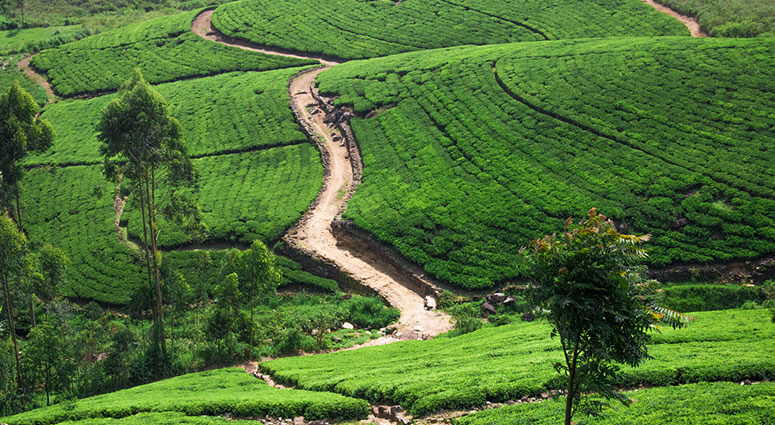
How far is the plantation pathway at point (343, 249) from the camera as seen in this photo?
42.8 m

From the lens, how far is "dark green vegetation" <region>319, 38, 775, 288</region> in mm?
45625

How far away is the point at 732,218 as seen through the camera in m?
43.7

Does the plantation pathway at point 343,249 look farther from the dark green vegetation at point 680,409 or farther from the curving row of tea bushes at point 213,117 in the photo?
the dark green vegetation at point 680,409

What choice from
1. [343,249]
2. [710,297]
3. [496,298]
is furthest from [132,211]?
[710,297]

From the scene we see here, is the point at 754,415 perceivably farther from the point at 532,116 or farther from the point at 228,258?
the point at 532,116

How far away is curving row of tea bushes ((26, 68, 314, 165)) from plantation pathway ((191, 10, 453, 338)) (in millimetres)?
3571

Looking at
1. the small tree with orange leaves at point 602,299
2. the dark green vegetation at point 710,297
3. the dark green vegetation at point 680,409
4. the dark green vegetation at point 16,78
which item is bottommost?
the dark green vegetation at point 710,297

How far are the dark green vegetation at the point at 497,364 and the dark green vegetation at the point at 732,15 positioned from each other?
171 feet

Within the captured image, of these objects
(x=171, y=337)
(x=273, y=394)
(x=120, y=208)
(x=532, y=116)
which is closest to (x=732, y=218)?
(x=532, y=116)

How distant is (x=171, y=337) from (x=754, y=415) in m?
35.1

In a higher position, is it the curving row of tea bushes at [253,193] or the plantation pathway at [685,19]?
the plantation pathway at [685,19]

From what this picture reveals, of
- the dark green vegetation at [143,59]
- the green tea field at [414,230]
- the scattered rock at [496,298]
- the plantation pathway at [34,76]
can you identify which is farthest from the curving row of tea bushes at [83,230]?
the scattered rock at [496,298]

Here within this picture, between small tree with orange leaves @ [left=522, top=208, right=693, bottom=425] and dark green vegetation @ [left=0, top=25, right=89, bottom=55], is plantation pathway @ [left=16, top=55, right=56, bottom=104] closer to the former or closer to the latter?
dark green vegetation @ [left=0, top=25, right=89, bottom=55]

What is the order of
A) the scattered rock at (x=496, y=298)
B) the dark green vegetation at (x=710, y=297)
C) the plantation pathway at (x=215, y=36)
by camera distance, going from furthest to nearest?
the plantation pathway at (x=215, y=36) → the scattered rock at (x=496, y=298) → the dark green vegetation at (x=710, y=297)
